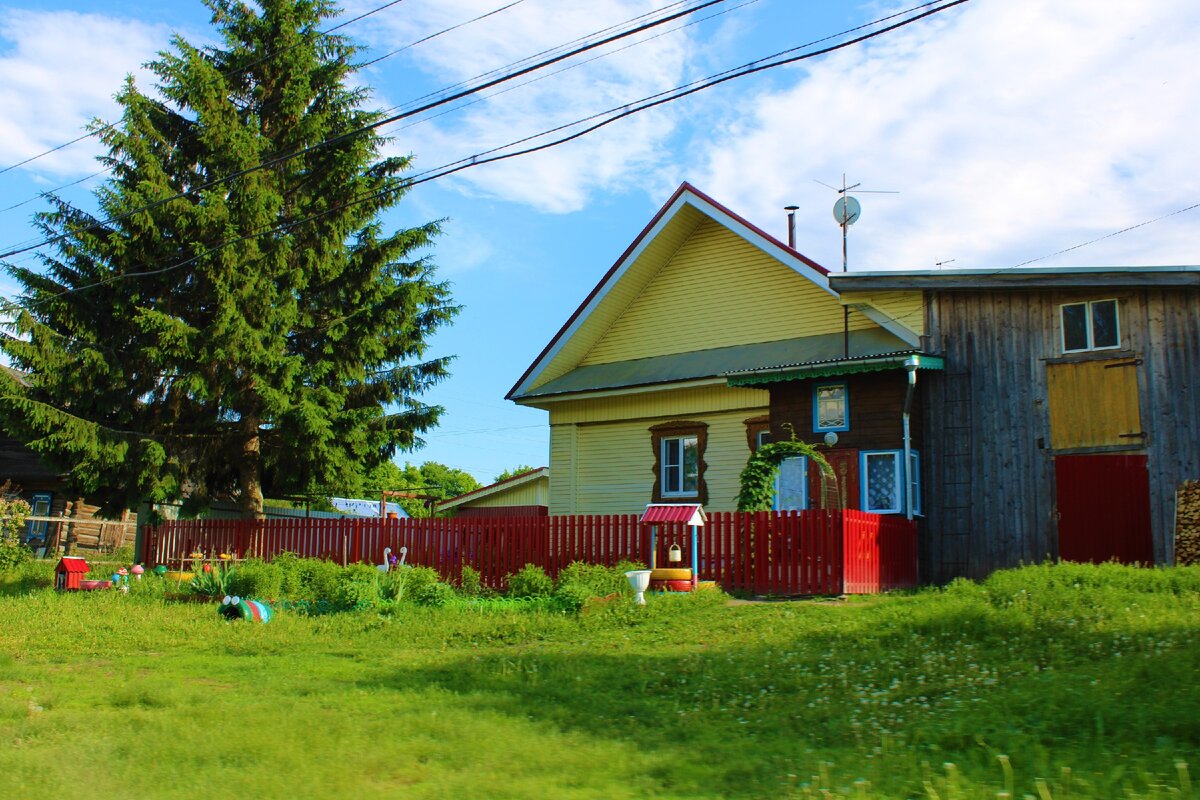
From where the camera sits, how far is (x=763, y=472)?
16969 mm

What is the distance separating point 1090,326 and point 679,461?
8.79 m

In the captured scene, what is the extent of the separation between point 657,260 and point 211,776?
61.9ft

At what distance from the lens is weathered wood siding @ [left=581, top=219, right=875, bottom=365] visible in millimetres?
21312

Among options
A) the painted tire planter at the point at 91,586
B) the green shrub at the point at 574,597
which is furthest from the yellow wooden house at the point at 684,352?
the painted tire planter at the point at 91,586

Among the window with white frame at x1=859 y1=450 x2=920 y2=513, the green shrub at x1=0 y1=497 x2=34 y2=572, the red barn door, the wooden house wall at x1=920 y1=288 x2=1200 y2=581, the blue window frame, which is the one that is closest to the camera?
the wooden house wall at x1=920 y1=288 x2=1200 y2=581

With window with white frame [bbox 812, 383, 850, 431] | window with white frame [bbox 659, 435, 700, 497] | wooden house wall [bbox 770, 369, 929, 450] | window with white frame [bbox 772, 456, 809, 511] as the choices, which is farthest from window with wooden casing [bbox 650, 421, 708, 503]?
window with white frame [bbox 812, 383, 850, 431]

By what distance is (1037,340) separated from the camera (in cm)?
1728

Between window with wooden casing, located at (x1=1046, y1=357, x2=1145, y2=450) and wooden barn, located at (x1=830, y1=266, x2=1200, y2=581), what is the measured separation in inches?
0.7

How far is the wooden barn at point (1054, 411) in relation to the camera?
1602cm

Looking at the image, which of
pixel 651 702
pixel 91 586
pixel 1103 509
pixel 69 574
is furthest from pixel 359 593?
pixel 1103 509

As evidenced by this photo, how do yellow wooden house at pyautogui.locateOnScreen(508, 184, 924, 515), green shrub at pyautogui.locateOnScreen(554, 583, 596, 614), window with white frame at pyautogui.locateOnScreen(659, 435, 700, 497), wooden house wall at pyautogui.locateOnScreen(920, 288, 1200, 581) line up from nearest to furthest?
green shrub at pyautogui.locateOnScreen(554, 583, 596, 614)
wooden house wall at pyautogui.locateOnScreen(920, 288, 1200, 581)
yellow wooden house at pyautogui.locateOnScreen(508, 184, 924, 515)
window with white frame at pyautogui.locateOnScreen(659, 435, 700, 497)

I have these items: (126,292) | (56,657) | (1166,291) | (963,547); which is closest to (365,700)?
(56,657)

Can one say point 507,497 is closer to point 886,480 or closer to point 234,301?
point 234,301

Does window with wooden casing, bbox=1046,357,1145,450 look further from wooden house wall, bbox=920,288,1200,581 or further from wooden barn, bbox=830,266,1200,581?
wooden house wall, bbox=920,288,1200,581
